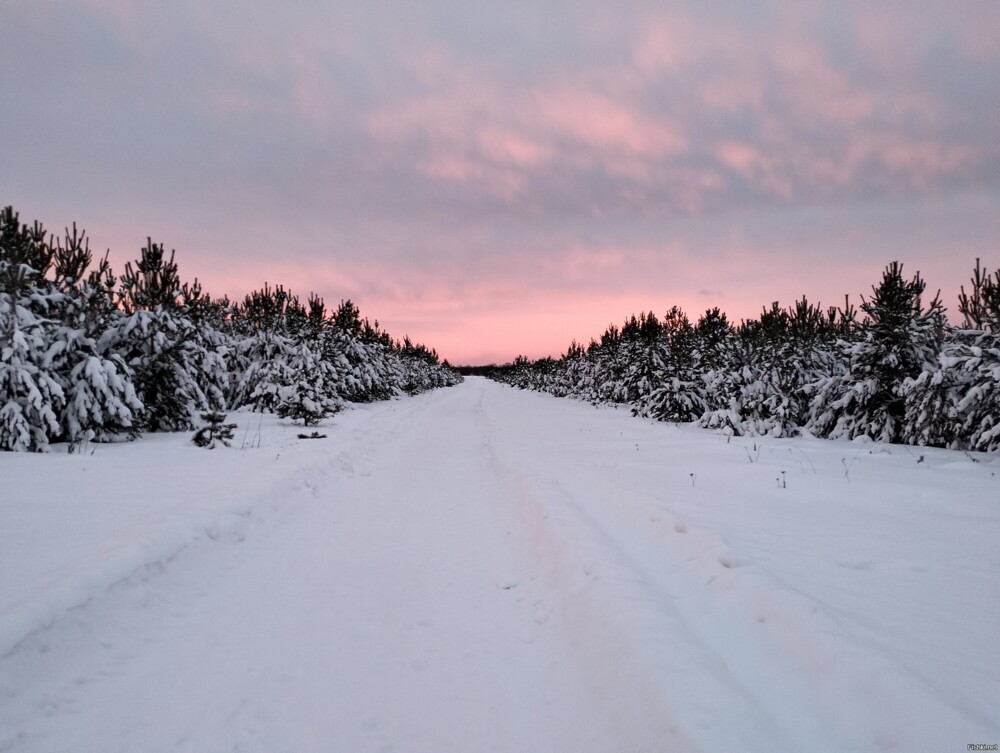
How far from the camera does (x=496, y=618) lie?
12.4 feet

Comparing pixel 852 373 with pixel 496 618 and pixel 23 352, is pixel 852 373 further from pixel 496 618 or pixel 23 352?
pixel 23 352

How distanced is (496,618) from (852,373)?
14.1m

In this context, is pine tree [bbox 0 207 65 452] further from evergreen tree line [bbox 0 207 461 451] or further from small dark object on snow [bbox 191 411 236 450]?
small dark object on snow [bbox 191 411 236 450]

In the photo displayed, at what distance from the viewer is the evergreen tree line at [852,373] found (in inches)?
393

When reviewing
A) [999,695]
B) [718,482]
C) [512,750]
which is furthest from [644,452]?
[512,750]

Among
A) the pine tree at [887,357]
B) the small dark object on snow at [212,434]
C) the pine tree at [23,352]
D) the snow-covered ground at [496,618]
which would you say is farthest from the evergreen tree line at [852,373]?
the pine tree at [23,352]

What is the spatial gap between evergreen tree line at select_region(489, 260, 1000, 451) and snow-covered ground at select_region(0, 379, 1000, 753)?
159 inches

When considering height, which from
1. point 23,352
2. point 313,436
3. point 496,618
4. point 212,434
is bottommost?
point 496,618

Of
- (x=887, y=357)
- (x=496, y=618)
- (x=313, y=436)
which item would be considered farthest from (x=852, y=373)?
(x=313, y=436)

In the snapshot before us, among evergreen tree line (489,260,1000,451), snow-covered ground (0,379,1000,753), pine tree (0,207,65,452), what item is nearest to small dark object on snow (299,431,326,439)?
pine tree (0,207,65,452)

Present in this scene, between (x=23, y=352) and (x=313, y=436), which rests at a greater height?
(x=23, y=352)

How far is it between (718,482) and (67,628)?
27.6 feet

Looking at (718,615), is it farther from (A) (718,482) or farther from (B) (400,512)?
(A) (718,482)

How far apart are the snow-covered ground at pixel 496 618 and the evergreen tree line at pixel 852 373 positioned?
13.3 ft
